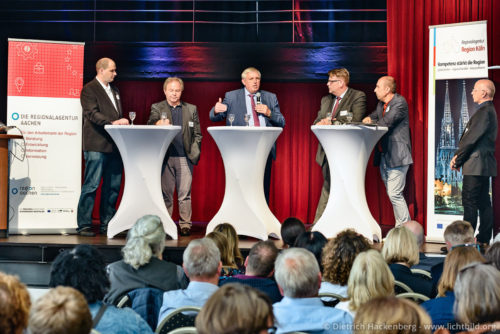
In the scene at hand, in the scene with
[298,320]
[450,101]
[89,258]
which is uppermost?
[450,101]

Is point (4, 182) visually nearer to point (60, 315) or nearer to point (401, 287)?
point (401, 287)

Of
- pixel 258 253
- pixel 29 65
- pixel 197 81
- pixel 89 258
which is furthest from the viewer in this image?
pixel 197 81

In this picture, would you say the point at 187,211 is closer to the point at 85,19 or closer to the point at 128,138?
the point at 128,138

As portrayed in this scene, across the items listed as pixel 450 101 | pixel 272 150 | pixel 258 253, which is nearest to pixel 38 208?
pixel 272 150

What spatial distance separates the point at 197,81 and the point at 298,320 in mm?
5156

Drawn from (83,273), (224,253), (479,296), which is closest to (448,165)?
(224,253)

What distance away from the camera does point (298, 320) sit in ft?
7.66

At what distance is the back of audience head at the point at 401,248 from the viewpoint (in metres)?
3.32

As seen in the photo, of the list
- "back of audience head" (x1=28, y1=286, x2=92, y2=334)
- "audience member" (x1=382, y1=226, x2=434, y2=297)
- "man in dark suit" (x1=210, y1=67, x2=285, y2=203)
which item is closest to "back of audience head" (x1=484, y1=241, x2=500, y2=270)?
"audience member" (x1=382, y1=226, x2=434, y2=297)

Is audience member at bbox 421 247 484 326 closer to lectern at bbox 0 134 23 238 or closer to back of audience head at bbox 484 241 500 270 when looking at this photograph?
back of audience head at bbox 484 241 500 270

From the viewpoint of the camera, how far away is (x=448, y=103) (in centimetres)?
580

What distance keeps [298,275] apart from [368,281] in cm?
26

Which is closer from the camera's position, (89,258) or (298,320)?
(298,320)

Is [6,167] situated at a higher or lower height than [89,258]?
higher
